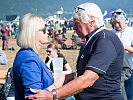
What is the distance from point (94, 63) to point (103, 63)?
8 centimetres

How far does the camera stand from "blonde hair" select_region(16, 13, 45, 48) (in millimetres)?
1802

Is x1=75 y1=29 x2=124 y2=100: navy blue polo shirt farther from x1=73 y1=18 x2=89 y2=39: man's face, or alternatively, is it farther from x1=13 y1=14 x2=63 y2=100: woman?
x1=13 y1=14 x2=63 y2=100: woman

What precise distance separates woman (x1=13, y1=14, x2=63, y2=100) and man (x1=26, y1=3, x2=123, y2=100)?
112mm

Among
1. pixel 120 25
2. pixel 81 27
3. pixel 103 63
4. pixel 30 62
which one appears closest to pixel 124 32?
pixel 120 25

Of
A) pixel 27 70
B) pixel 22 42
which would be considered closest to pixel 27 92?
pixel 27 70

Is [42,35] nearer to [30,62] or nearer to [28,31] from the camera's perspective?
[28,31]

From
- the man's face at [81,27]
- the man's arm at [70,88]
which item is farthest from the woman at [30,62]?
the man's face at [81,27]

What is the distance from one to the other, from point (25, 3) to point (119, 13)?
191m

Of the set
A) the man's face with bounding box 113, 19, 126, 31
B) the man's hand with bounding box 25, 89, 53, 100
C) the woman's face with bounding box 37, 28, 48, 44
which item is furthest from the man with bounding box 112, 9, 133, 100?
the man's hand with bounding box 25, 89, 53, 100

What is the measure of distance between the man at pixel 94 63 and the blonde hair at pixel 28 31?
39cm

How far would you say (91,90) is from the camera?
1.90 metres

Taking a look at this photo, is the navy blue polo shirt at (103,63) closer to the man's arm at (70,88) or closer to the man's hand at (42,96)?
the man's arm at (70,88)

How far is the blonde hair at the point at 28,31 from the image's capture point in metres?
1.80

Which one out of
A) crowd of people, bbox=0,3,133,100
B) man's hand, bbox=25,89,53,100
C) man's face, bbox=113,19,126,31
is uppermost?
man's face, bbox=113,19,126,31
